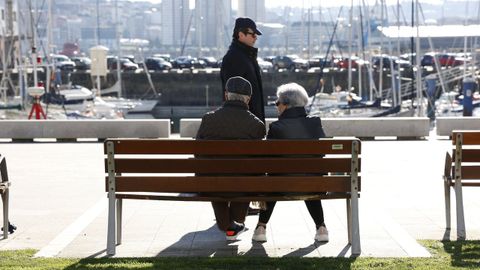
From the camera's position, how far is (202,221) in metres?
10.2

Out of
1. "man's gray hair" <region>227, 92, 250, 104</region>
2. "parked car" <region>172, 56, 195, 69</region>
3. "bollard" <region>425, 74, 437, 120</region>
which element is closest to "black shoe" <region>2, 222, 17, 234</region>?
"man's gray hair" <region>227, 92, 250, 104</region>

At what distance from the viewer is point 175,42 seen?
254 feet

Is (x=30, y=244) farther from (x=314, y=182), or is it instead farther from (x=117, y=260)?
(x=314, y=182)

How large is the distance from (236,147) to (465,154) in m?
1.97

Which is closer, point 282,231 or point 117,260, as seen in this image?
point 117,260

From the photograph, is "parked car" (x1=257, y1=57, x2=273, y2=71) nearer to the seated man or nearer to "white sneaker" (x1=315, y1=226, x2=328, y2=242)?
the seated man

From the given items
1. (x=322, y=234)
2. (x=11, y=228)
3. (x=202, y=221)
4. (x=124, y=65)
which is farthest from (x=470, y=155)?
(x=124, y=65)

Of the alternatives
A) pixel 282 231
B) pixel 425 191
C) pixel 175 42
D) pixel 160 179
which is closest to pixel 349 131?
pixel 425 191

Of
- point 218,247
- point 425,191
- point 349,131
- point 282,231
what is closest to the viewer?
point 218,247

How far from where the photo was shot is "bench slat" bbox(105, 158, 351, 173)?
8031 mm

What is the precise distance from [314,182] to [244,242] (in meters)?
1.01

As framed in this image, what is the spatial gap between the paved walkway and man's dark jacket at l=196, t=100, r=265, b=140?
89 centimetres

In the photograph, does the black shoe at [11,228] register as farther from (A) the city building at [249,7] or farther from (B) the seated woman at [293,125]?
(A) the city building at [249,7]

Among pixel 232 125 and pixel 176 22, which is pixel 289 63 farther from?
pixel 232 125
